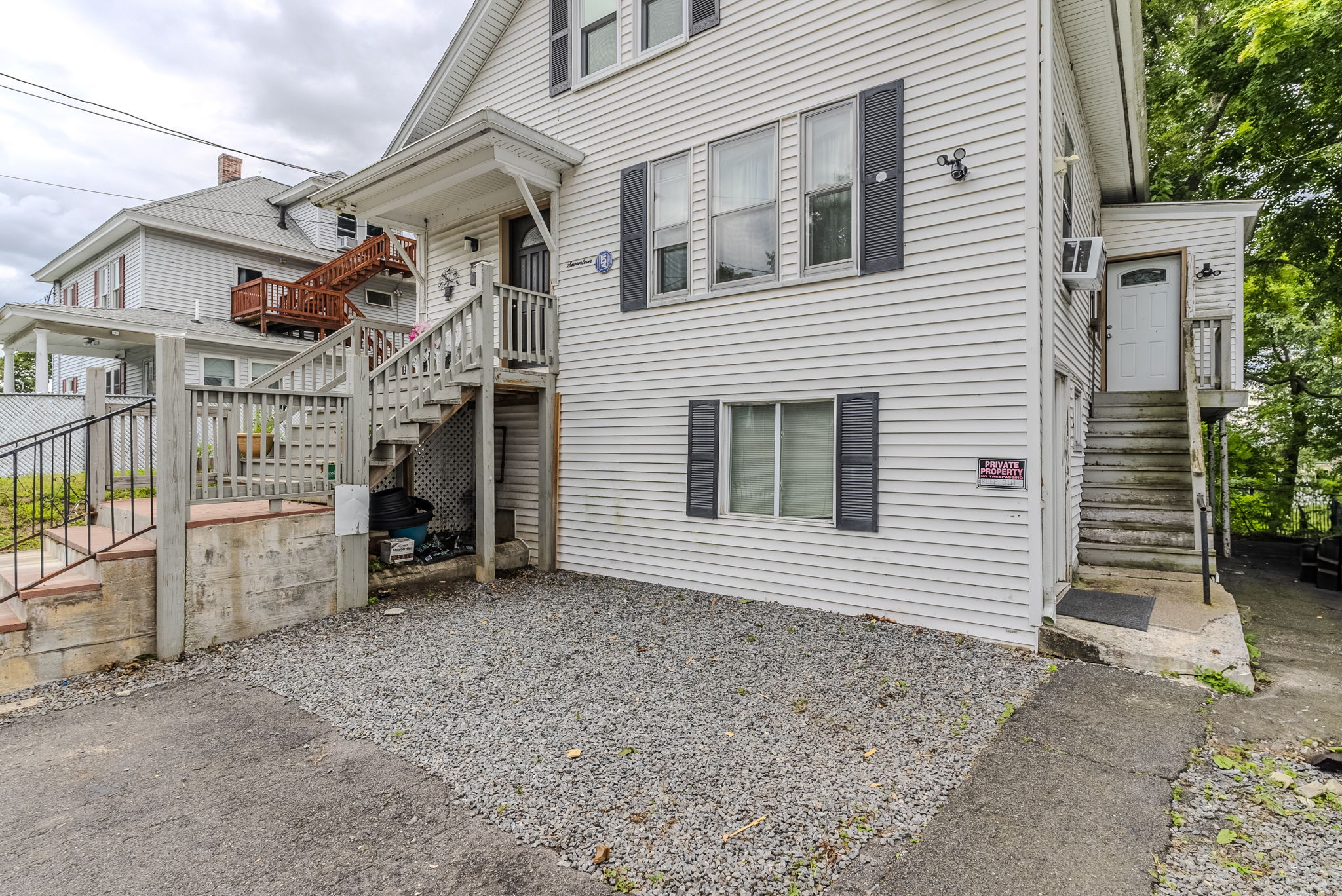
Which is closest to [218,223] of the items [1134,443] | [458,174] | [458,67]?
[458,67]

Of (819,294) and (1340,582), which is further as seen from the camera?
(1340,582)

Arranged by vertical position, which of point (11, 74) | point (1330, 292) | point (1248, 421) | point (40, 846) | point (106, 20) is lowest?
point (40, 846)

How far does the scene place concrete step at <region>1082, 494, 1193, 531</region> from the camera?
21.6 ft

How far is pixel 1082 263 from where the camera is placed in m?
6.16

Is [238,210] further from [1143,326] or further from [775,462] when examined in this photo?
[1143,326]

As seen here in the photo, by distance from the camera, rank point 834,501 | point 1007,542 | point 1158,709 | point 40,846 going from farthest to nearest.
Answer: point 834,501 → point 1007,542 → point 1158,709 → point 40,846

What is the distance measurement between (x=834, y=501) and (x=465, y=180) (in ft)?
18.7

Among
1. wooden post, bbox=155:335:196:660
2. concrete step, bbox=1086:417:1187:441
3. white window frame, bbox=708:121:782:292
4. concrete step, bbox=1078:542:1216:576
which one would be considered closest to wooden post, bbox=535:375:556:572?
white window frame, bbox=708:121:782:292

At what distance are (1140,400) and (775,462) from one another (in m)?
5.44

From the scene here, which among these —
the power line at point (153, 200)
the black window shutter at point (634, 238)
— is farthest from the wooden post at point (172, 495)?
the power line at point (153, 200)

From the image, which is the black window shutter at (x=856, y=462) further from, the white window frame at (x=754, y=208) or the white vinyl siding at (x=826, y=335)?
the white window frame at (x=754, y=208)

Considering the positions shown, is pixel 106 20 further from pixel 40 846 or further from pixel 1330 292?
pixel 1330 292

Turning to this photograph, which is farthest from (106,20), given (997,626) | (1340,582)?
(1340,582)

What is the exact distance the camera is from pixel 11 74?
8852 mm
